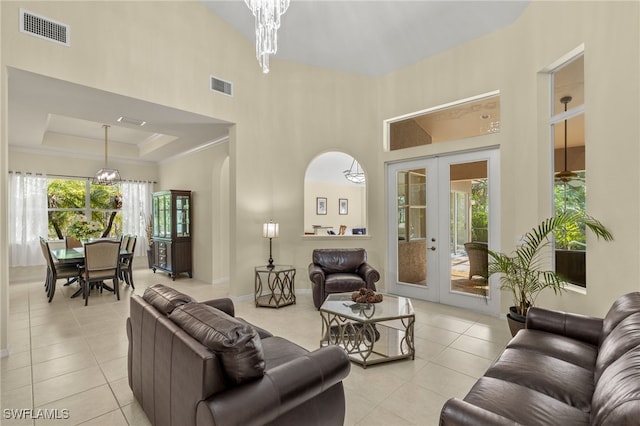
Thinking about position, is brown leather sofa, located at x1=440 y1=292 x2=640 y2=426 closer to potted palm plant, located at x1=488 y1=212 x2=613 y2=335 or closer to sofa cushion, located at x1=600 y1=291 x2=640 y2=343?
sofa cushion, located at x1=600 y1=291 x2=640 y2=343

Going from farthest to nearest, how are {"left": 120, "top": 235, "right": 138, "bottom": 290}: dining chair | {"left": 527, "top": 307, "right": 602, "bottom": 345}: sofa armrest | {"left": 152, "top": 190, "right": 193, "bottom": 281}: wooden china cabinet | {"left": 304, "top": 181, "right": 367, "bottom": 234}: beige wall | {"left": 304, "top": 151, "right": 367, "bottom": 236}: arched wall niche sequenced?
{"left": 304, "top": 181, "right": 367, "bottom": 234}: beige wall
{"left": 304, "top": 151, "right": 367, "bottom": 236}: arched wall niche
{"left": 152, "top": 190, "right": 193, "bottom": 281}: wooden china cabinet
{"left": 120, "top": 235, "right": 138, "bottom": 290}: dining chair
{"left": 527, "top": 307, "right": 602, "bottom": 345}: sofa armrest

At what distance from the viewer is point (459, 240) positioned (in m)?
4.80

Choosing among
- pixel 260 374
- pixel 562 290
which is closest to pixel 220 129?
pixel 260 374

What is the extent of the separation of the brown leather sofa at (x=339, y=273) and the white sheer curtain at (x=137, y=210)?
214 inches

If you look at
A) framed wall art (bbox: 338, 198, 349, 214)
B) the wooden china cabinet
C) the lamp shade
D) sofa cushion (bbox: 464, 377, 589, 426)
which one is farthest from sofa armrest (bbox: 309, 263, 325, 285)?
framed wall art (bbox: 338, 198, 349, 214)

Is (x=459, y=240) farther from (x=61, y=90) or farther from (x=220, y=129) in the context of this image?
(x=61, y=90)

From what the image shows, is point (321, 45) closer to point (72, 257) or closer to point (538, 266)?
point (538, 266)

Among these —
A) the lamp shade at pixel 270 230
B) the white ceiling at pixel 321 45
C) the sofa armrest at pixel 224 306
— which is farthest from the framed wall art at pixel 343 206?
the sofa armrest at pixel 224 306

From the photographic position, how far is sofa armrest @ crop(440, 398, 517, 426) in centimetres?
124

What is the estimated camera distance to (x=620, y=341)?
1626 mm

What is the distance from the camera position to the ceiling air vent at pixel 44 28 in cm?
316

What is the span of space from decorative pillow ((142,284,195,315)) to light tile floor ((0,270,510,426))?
835 mm

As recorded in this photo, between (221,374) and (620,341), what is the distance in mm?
1977

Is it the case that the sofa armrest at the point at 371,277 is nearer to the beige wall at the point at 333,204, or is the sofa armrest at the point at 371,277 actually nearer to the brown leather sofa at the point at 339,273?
the brown leather sofa at the point at 339,273
